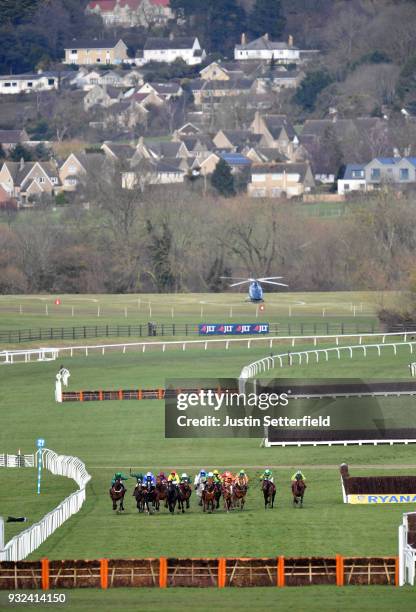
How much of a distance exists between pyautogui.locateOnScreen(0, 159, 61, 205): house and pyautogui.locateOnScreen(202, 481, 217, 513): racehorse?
117758 millimetres

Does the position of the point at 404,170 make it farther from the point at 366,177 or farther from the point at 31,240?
the point at 31,240

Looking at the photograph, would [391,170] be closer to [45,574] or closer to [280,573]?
[280,573]

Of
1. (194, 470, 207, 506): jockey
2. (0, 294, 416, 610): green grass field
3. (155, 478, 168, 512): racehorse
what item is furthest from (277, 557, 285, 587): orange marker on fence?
(194, 470, 207, 506): jockey

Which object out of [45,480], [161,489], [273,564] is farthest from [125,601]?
→ [45,480]

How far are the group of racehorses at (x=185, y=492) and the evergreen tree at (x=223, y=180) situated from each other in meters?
110

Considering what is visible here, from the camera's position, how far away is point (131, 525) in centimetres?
3653

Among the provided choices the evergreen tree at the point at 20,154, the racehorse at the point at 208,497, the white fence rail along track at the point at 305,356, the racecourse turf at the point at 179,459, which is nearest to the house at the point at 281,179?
the evergreen tree at the point at 20,154

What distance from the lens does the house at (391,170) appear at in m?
155

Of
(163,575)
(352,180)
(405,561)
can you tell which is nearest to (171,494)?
(163,575)

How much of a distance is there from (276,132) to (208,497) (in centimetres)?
14630

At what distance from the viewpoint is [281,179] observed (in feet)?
526

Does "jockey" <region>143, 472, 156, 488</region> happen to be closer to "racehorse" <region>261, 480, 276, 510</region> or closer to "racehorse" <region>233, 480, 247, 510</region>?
"racehorse" <region>233, 480, 247, 510</region>

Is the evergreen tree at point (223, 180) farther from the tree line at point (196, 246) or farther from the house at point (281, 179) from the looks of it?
the tree line at point (196, 246)

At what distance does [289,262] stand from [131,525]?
84.3 m
